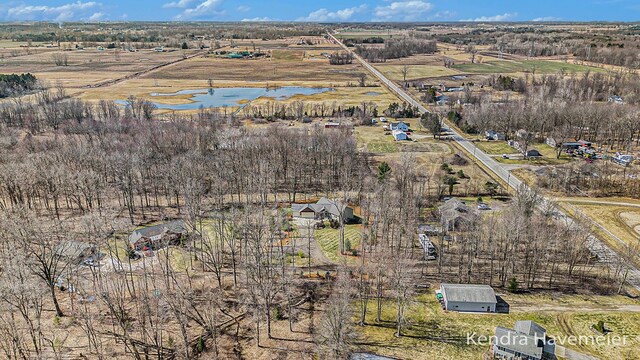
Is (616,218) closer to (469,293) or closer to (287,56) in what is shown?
(469,293)

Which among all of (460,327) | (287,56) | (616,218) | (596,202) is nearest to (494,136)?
(596,202)

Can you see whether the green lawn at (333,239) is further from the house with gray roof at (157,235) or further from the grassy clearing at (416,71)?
the grassy clearing at (416,71)

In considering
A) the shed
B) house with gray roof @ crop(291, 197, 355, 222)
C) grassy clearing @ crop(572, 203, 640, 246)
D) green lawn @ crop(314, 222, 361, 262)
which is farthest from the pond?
grassy clearing @ crop(572, 203, 640, 246)

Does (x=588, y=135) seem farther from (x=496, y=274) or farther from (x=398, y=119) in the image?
(x=496, y=274)

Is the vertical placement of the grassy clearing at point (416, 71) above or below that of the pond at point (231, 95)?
above

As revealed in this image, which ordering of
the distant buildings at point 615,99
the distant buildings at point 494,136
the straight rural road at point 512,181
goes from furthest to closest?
the distant buildings at point 615,99
the distant buildings at point 494,136
the straight rural road at point 512,181

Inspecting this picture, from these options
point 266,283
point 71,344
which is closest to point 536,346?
point 266,283

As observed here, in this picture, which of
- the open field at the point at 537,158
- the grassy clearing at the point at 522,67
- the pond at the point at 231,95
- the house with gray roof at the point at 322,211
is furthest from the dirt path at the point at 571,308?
the grassy clearing at the point at 522,67
